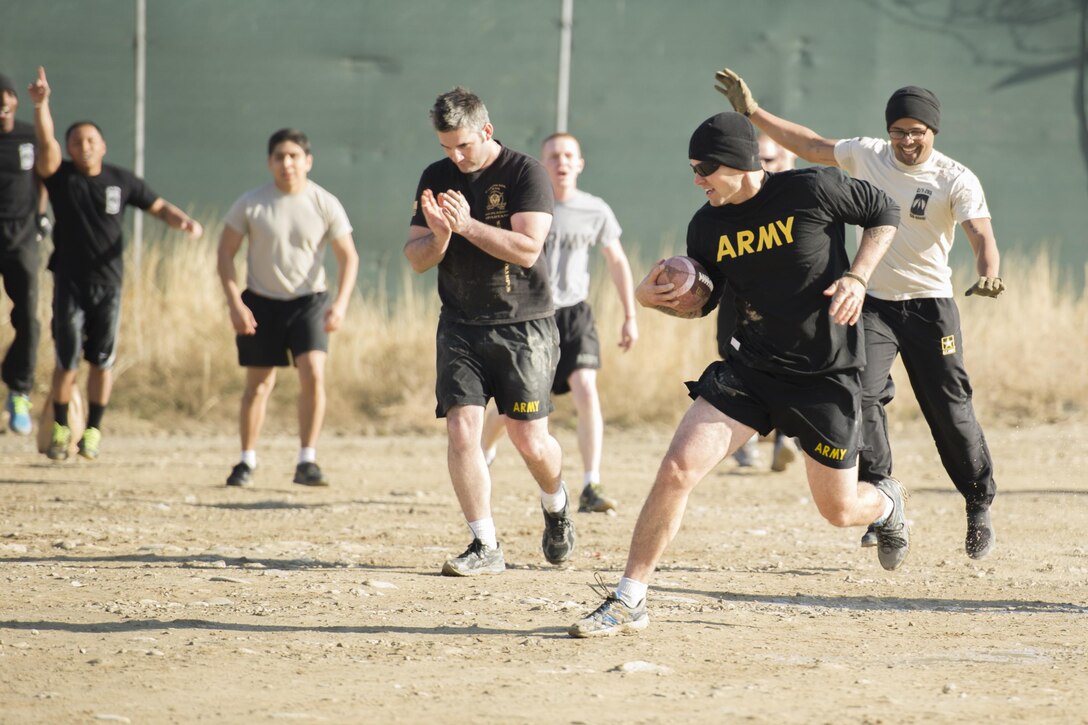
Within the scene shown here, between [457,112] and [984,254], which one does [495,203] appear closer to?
[457,112]

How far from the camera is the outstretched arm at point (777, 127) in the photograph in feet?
22.3

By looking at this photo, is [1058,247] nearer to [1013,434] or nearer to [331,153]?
[1013,434]

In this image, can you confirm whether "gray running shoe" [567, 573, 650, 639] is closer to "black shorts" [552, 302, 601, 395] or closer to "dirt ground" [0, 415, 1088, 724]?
"dirt ground" [0, 415, 1088, 724]

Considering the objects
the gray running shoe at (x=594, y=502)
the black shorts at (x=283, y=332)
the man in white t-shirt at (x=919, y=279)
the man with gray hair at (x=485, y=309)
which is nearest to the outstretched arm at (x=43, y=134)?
the black shorts at (x=283, y=332)

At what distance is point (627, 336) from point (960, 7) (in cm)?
782

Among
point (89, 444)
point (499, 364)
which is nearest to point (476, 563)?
point (499, 364)

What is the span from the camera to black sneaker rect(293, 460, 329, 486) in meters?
9.27

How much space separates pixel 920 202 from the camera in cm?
665

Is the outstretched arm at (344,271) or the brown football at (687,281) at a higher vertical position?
the outstretched arm at (344,271)

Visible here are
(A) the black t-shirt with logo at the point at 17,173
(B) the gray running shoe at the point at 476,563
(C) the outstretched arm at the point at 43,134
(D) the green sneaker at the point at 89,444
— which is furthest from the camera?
(A) the black t-shirt with logo at the point at 17,173

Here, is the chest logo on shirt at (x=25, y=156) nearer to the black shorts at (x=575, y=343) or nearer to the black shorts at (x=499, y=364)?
the black shorts at (x=575, y=343)

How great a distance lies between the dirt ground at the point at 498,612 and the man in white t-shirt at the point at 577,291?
1.64ft

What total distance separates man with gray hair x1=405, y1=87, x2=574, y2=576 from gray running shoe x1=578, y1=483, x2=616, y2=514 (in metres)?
1.84

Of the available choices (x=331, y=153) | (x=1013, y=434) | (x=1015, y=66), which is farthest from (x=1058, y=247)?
(x=331, y=153)
